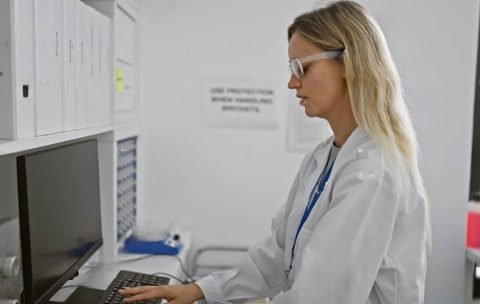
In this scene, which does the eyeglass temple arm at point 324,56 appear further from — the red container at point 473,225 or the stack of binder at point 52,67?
the red container at point 473,225

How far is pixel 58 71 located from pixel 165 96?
1.14 m

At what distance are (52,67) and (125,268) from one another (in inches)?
38.2

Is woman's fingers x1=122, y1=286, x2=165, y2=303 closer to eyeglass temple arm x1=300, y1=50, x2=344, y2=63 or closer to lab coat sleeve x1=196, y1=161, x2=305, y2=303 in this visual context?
lab coat sleeve x1=196, y1=161, x2=305, y2=303

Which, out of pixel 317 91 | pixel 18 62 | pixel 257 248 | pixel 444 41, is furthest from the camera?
pixel 444 41

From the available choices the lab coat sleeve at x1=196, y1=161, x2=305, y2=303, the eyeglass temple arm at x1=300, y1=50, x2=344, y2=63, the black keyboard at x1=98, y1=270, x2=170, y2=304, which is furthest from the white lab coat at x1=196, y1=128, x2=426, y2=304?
the black keyboard at x1=98, y1=270, x2=170, y2=304

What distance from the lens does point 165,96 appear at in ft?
8.47

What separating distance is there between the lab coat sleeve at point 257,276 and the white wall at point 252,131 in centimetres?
90

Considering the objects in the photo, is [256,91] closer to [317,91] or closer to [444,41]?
[444,41]

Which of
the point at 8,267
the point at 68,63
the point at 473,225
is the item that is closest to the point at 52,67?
the point at 68,63

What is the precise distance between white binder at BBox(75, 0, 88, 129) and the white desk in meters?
0.56

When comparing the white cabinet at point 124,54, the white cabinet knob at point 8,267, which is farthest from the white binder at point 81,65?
the white cabinet knob at point 8,267

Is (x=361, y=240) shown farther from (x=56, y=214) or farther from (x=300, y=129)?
(x=300, y=129)

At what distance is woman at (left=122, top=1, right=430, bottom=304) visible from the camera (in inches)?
48.8

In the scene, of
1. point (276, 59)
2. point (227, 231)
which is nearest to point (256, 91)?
point (276, 59)
